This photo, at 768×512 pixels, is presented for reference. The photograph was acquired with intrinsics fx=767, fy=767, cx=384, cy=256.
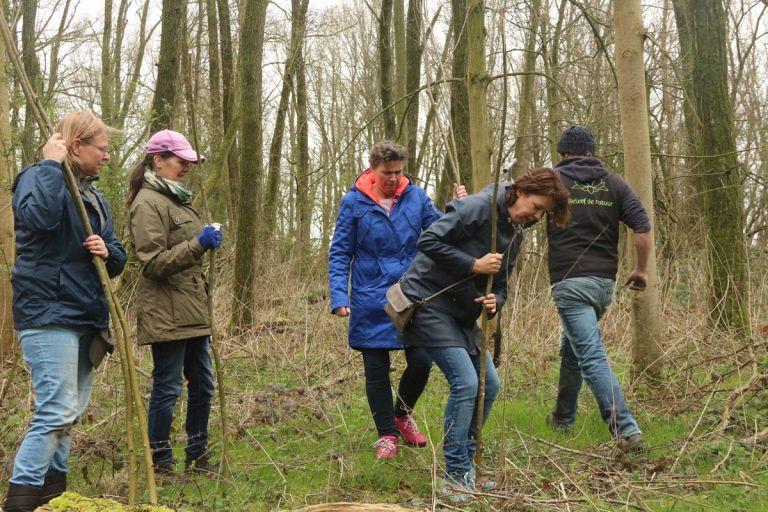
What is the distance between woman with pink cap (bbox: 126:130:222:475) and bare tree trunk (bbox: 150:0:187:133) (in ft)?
16.2

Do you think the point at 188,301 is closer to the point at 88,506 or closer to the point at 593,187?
the point at 88,506

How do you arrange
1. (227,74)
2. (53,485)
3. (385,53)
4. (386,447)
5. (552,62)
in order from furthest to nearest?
(552,62) → (385,53) → (227,74) → (386,447) → (53,485)

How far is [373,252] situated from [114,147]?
15.3 ft

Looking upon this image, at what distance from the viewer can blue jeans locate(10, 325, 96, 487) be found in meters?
3.50

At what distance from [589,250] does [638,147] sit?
1.27 meters

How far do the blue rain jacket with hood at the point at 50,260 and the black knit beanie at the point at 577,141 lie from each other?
A: 10.2 feet

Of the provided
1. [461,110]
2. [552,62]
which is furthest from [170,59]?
[552,62]

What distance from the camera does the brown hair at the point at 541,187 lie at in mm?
3967

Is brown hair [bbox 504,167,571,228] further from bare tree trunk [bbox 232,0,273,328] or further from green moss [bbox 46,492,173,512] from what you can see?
bare tree trunk [bbox 232,0,273,328]

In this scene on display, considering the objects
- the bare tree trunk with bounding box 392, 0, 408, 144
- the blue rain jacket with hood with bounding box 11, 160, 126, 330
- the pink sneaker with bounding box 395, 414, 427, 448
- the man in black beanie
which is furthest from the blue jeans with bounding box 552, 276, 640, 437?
the bare tree trunk with bounding box 392, 0, 408, 144

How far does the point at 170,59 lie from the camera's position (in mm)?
9469

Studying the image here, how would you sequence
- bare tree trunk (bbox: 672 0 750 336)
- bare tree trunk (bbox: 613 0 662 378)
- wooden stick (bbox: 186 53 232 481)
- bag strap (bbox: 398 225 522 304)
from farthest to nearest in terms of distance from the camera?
bare tree trunk (bbox: 672 0 750 336)
bare tree trunk (bbox: 613 0 662 378)
bag strap (bbox: 398 225 522 304)
wooden stick (bbox: 186 53 232 481)

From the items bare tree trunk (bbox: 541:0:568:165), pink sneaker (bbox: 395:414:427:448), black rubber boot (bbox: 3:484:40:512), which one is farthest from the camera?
bare tree trunk (bbox: 541:0:568:165)

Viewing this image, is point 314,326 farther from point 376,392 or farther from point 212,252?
point 212,252
